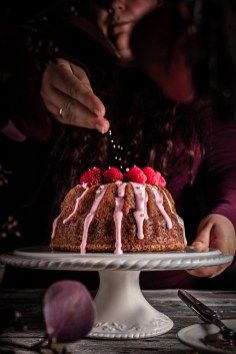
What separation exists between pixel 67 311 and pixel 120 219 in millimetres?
572

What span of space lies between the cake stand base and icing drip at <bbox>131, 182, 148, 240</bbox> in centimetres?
9

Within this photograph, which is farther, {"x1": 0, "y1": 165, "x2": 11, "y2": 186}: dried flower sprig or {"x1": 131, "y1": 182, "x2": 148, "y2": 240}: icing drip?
{"x1": 0, "y1": 165, "x2": 11, "y2": 186}: dried flower sprig

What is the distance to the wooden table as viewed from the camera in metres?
0.83

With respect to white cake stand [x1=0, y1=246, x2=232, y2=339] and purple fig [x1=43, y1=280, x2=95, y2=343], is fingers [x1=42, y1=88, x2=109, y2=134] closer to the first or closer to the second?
white cake stand [x1=0, y1=246, x2=232, y2=339]

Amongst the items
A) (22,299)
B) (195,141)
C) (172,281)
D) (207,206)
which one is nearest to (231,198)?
(207,206)

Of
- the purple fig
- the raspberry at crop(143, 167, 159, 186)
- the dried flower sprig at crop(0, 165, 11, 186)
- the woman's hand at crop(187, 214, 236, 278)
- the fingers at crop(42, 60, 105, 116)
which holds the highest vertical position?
the purple fig

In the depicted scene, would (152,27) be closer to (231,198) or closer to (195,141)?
(195,141)

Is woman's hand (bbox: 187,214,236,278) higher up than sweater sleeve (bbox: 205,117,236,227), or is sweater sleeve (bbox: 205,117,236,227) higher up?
sweater sleeve (bbox: 205,117,236,227)

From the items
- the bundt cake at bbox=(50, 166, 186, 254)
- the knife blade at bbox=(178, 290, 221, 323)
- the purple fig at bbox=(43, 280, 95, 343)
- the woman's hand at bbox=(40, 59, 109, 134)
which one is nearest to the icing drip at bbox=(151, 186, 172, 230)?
the bundt cake at bbox=(50, 166, 186, 254)

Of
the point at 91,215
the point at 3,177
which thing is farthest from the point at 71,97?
the point at 91,215

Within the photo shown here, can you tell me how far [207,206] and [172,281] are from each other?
25 centimetres

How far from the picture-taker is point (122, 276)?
3.44 feet

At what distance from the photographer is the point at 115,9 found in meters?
1.59

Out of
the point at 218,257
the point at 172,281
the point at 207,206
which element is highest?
the point at 218,257
